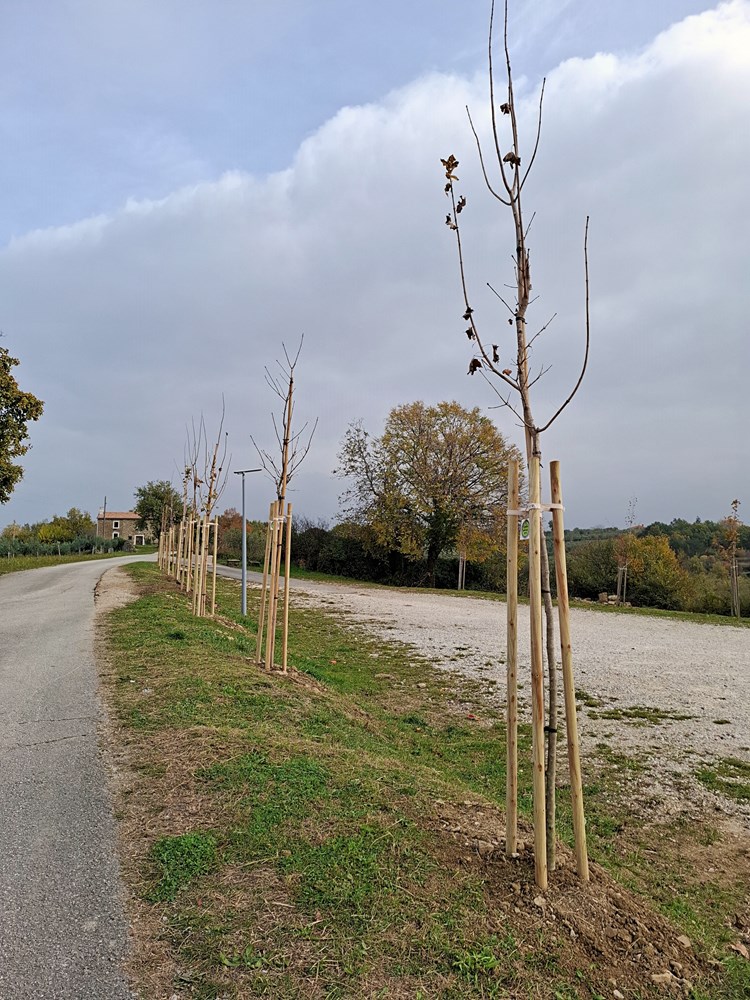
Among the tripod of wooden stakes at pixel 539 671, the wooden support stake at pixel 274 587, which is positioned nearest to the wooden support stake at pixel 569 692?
the tripod of wooden stakes at pixel 539 671

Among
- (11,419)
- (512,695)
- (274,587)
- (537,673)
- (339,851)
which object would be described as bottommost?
(339,851)

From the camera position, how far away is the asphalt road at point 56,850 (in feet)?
8.02

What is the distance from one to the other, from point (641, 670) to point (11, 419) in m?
22.0

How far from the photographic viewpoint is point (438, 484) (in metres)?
28.2

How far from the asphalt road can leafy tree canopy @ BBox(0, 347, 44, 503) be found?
1766cm

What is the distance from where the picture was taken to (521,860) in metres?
3.19

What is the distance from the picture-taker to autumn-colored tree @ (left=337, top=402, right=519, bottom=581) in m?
27.6

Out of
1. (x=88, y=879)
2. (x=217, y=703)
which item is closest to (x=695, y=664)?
(x=217, y=703)

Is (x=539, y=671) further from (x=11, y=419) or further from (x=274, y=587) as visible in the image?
(x=11, y=419)

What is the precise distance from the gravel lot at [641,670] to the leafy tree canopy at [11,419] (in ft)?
38.1

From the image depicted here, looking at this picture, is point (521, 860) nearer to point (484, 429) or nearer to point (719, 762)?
point (719, 762)

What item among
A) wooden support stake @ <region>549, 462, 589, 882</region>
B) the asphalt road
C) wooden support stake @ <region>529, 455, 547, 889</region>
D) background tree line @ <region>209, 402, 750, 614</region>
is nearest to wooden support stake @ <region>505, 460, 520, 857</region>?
wooden support stake @ <region>529, 455, 547, 889</region>

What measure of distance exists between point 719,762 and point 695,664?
4965 millimetres

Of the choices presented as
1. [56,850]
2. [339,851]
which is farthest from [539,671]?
[56,850]
